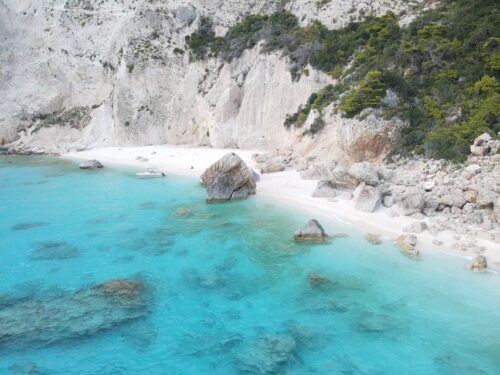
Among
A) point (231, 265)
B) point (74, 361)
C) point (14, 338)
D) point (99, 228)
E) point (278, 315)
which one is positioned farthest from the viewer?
point (99, 228)

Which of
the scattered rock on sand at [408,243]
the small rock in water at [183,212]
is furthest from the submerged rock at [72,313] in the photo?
the scattered rock on sand at [408,243]

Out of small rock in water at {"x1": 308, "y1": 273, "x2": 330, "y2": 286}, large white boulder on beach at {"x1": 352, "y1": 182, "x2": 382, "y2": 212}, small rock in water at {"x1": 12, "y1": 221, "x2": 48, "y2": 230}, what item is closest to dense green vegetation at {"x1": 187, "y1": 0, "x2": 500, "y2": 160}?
large white boulder on beach at {"x1": 352, "y1": 182, "x2": 382, "y2": 212}

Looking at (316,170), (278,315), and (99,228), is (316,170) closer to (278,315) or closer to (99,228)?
(99,228)

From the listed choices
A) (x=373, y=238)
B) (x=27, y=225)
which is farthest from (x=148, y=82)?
(x=373, y=238)

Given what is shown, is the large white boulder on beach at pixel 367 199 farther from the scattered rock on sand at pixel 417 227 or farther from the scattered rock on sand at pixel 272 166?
the scattered rock on sand at pixel 272 166

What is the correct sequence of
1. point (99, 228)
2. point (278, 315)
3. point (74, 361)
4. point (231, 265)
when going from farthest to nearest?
point (99, 228) → point (231, 265) → point (278, 315) → point (74, 361)

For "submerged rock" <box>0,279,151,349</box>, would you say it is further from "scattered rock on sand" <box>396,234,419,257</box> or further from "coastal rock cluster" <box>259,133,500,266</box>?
"coastal rock cluster" <box>259,133,500,266</box>

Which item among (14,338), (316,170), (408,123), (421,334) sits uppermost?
(408,123)

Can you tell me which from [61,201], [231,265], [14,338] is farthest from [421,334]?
[61,201]

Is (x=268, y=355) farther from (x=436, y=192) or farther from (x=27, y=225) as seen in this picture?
(x=27, y=225)
